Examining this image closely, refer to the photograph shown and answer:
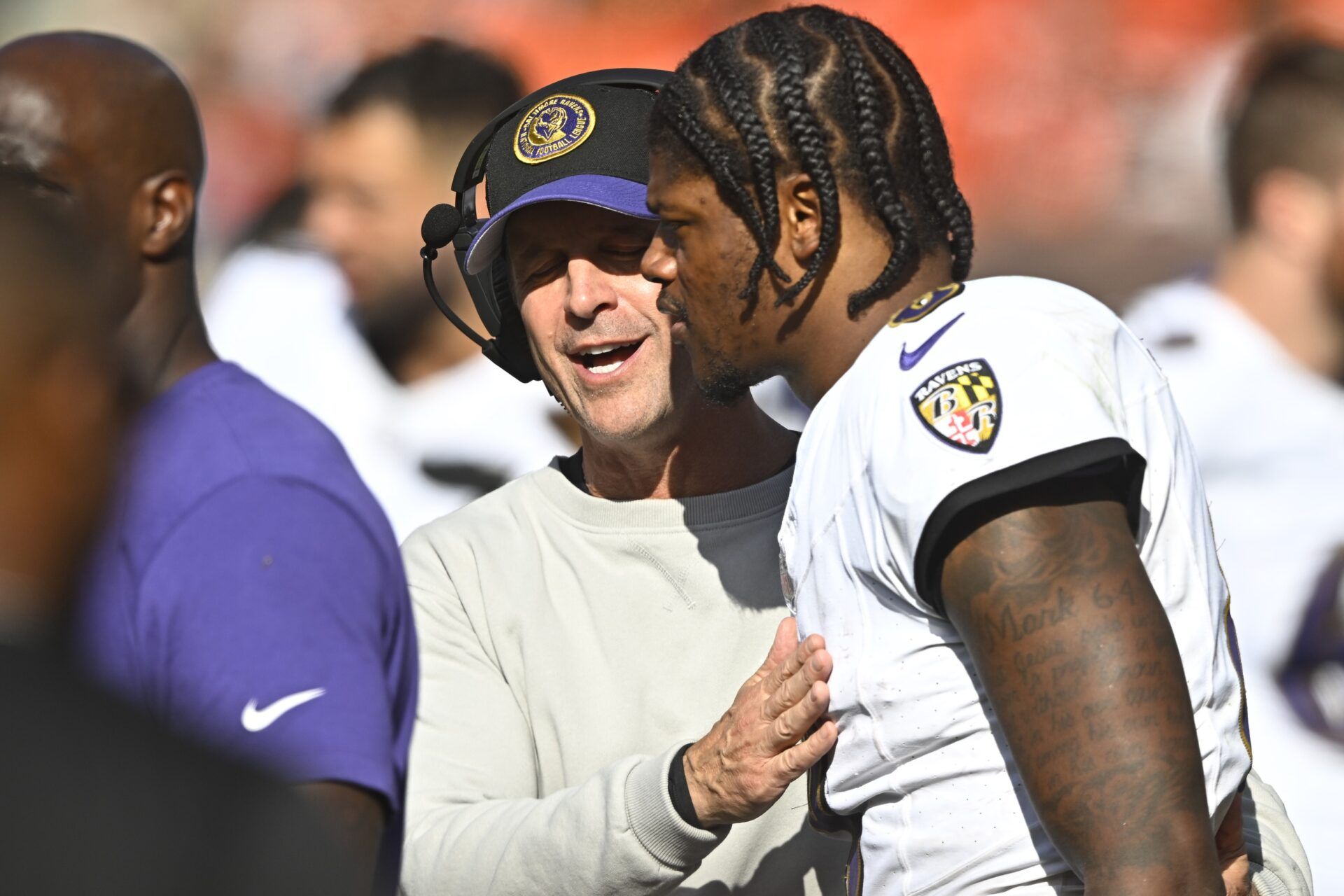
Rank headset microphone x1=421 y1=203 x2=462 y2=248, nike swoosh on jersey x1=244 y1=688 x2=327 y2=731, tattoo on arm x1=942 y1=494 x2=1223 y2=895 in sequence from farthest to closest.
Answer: headset microphone x1=421 y1=203 x2=462 y2=248, tattoo on arm x1=942 y1=494 x2=1223 y2=895, nike swoosh on jersey x1=244 y1=688 x2=327 y2=731

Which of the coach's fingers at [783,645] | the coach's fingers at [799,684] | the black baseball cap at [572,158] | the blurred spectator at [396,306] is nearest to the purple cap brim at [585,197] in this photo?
the black baseball cap at [572,158]

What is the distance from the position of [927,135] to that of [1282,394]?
2.60 metres

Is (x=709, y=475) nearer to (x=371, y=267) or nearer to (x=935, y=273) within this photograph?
(x=935, y=273)

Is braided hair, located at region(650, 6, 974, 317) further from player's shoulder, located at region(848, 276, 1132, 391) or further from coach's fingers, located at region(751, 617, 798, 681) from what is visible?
coach's fingers, located at region(751, 617, 798, 681)

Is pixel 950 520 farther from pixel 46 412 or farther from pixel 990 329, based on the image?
pixel 46 412

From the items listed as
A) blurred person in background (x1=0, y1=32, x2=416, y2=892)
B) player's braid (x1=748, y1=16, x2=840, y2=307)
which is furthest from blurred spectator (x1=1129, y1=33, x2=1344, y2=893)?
blurred person in background (x1=0, y1=32, x2=416, y2=892)

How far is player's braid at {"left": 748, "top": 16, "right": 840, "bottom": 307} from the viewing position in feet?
5.84

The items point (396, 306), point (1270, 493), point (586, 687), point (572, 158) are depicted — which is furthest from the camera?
point (396, 306)

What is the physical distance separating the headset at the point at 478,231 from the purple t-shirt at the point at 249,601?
1.34 metres

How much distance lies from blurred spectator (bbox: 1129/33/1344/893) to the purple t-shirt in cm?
317

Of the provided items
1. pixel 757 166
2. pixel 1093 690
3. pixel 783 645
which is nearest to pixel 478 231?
pixel 757 166

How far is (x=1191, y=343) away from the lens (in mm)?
4121

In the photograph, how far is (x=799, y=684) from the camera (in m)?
1.76

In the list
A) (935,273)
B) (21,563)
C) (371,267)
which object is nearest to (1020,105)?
(371,267)
